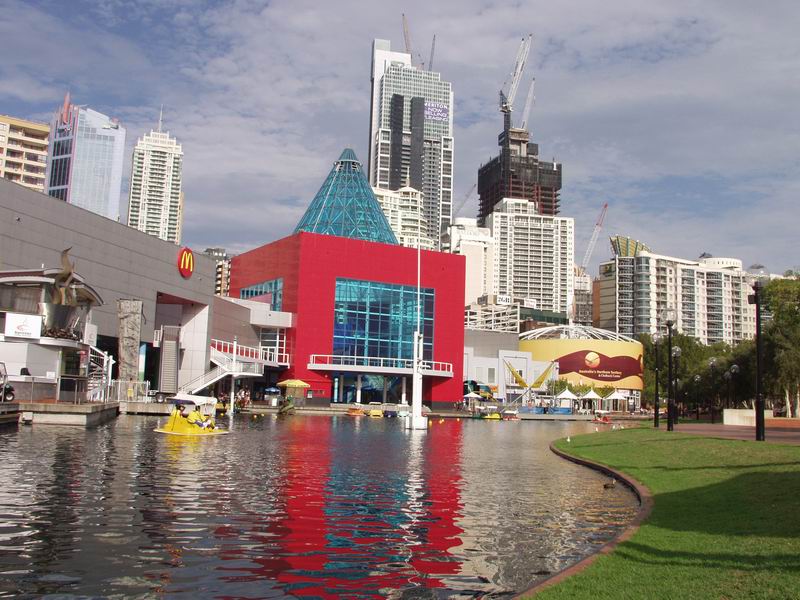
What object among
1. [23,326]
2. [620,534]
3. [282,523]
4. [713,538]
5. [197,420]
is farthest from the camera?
[23,326]

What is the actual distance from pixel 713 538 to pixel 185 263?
64.3m

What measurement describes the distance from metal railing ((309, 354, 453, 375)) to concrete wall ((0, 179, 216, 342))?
19.7 metres

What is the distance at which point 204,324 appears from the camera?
242 feet

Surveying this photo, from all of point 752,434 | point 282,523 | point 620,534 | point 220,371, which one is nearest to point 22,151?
point 220,371

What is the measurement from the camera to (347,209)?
10481 cm

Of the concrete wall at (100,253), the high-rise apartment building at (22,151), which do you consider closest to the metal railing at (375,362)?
the concrete wall at (100,253)

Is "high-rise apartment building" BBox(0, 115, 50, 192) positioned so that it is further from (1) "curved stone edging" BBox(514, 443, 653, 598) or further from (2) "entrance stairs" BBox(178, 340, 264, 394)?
(1) "curved stone edging" BBox(514, 443, 653, 598)

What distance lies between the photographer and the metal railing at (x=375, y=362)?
296 ft

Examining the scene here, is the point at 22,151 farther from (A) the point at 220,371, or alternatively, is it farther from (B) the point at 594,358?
(B) the point at 594,358

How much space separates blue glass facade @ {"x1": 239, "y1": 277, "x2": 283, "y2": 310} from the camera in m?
93.9

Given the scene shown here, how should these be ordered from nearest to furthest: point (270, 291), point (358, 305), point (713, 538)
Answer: point (713, 538), point (358, 305), point (270, 291)

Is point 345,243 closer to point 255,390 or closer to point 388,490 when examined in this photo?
point 255,390

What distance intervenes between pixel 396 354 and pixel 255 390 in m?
18.7

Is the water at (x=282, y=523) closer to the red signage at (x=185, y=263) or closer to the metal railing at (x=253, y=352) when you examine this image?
the red signage at (x=185, y=263)
